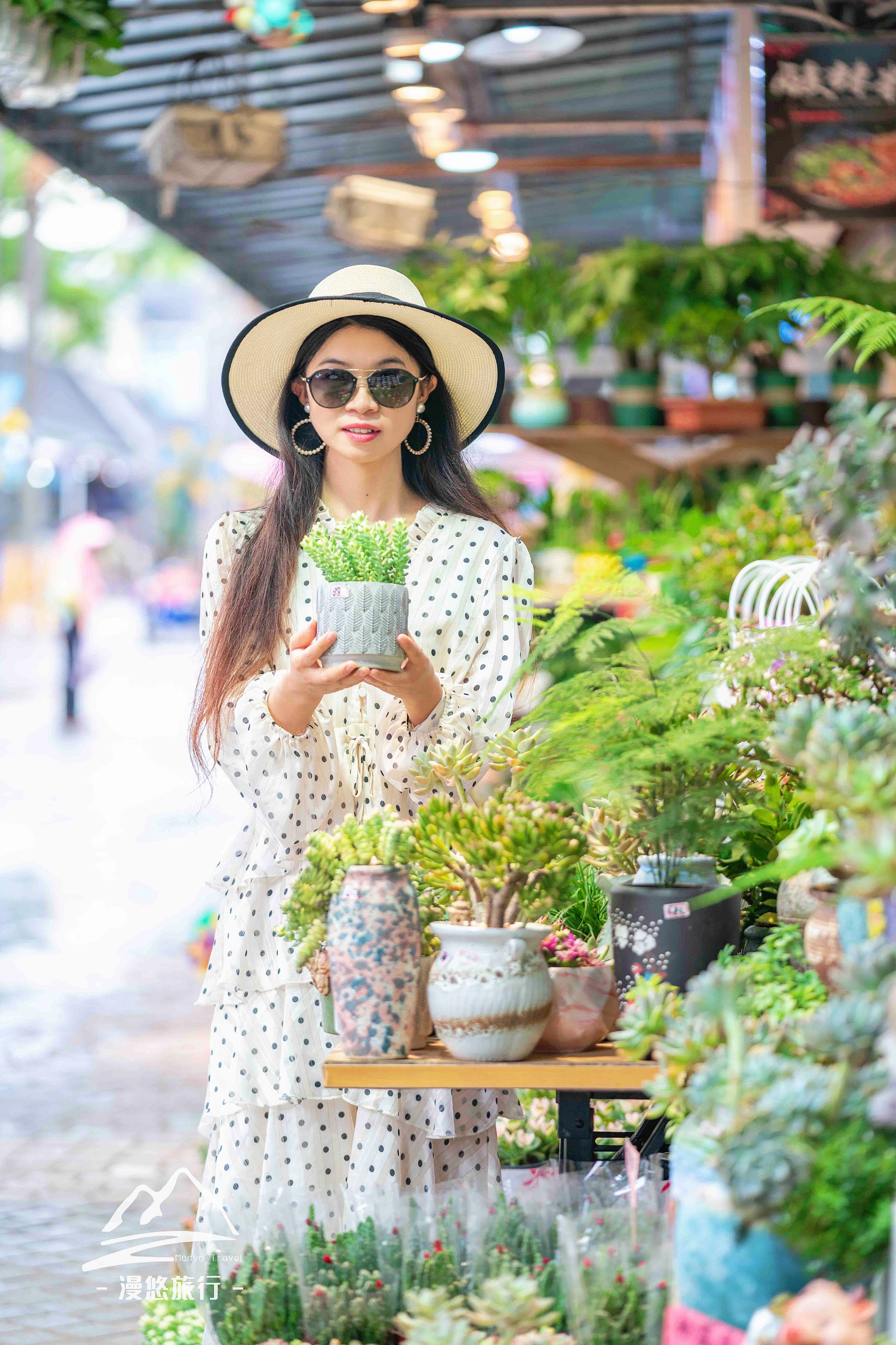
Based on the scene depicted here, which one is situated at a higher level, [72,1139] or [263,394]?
[263,394]

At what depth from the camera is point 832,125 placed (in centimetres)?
498

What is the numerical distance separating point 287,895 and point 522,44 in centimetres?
442

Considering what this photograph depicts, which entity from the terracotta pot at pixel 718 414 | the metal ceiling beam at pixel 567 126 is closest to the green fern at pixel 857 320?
the terracotta pot at pixel 718 414

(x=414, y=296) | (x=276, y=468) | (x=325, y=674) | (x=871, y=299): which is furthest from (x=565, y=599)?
(x=871, y=299)

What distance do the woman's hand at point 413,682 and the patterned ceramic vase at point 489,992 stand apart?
0.34 metres

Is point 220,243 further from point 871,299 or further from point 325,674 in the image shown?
point 325,674

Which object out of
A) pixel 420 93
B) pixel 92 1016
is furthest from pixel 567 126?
pixel 92 1016

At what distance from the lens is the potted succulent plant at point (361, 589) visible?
5.60 feet

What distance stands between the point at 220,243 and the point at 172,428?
31.9 metres

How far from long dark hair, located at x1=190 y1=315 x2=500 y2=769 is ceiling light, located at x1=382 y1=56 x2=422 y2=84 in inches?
167

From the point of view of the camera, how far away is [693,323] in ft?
19.7

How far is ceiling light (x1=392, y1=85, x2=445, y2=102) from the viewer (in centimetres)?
619

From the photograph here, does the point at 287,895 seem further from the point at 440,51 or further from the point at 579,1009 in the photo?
the point at 440,51

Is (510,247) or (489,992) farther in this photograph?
(510,247)
